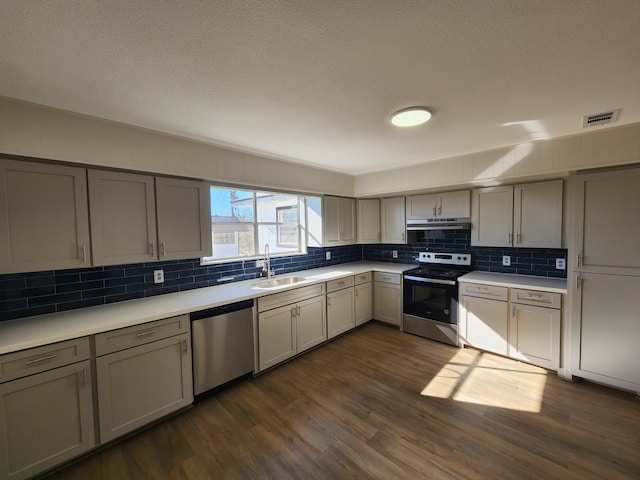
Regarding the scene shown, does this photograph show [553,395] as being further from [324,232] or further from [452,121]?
[324,232]

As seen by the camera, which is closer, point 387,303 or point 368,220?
point 387,303

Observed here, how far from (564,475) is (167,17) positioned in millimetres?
3211

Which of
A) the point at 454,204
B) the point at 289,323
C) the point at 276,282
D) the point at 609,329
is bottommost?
the point at 289,323

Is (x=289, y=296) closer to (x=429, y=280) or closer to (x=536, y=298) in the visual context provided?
(x=429, y=280)

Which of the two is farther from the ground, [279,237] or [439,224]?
[439,224]

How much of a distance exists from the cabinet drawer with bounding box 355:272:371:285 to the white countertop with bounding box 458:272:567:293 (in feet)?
4.20

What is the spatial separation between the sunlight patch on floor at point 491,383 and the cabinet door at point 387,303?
39.1 inches

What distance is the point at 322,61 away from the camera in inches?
54.0

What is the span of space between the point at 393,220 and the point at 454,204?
95 centimetres

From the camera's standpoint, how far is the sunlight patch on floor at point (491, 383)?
2297 millimetres

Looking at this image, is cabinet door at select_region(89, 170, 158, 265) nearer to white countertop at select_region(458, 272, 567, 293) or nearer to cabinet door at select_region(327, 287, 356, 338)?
cabinet door at select_region(327, 287, 356, 338)

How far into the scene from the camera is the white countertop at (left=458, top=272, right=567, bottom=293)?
8.87ft

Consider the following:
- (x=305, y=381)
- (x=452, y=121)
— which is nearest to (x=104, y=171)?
(x=305, y=381)

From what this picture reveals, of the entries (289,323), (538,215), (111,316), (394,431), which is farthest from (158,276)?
(538,215)
